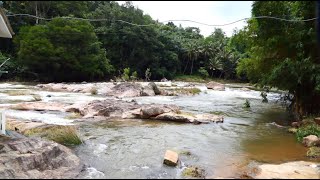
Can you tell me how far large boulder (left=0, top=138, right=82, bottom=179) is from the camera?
6.77 m

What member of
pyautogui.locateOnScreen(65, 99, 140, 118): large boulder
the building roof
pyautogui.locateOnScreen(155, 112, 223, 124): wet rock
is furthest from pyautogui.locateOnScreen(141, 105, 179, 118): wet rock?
the building roof

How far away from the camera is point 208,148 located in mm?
10180

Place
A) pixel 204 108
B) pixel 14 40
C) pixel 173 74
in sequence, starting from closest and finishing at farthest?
pixel 204 108 → pixel 14 40 → pixel 173 74

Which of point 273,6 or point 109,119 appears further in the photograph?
point 109,119

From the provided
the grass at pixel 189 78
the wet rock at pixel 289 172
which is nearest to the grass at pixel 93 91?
the wet rock at pixel 289 172

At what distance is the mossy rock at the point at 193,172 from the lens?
729cm

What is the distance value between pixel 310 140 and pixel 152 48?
3926cm

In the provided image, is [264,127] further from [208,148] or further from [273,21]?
[208,148]

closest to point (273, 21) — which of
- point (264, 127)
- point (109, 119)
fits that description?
point (264, 127)

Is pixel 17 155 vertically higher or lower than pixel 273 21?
lower

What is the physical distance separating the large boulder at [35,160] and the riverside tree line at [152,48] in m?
7.99

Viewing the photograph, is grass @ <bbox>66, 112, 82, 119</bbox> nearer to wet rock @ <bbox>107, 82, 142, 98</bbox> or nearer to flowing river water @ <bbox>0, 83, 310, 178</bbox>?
flowing river water @ <bbox>0, 83, 310, 178</bbox>

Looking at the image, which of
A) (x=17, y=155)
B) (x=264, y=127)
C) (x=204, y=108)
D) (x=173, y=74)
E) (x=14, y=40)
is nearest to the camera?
(x=17, y=155)

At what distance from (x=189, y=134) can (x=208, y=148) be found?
6.39 ft
